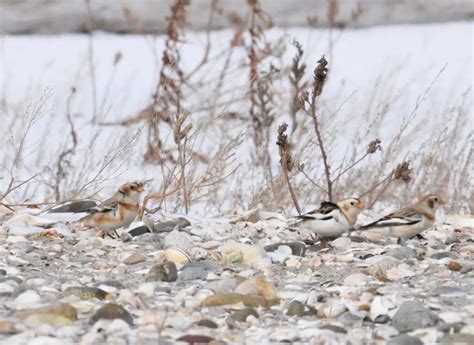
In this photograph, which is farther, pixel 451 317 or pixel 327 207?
pixel 327 207

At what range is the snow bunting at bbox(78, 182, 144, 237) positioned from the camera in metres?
4.80

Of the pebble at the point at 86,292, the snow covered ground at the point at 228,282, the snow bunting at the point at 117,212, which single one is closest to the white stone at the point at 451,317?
the snow covered ground at the point at 228,282

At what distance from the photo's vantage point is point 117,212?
479 cm

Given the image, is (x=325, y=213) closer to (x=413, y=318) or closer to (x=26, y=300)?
(x=413, y=318)

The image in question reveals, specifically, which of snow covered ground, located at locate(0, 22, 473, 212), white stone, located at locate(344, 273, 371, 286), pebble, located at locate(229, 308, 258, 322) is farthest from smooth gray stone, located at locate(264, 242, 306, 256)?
snow covered ground, located at locate(0, 22, 473, 212)

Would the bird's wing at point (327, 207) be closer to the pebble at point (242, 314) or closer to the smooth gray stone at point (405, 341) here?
the pebble at point (242, 314)

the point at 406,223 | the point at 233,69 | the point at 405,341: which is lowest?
the point at 405,341

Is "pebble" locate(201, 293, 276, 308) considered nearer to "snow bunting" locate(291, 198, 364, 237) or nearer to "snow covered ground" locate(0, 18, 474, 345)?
"snow covered ground" locate(0, 18, 474, 345)

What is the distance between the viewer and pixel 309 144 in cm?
644

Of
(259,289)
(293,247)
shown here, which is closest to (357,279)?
(259,289)

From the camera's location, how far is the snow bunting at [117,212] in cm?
480

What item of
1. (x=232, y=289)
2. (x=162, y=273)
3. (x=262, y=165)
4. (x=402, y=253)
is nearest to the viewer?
(x=232, y=289)

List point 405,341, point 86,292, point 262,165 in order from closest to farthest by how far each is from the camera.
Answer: point 405,341, point 86,292, point 262,165

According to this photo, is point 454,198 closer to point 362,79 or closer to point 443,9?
point 362,79
